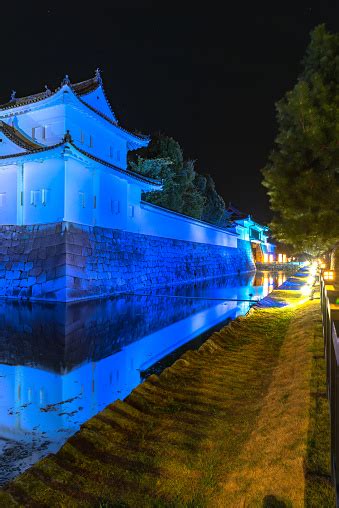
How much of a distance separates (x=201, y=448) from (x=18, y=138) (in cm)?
1801

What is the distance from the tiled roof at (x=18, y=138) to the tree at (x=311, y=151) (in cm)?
1251

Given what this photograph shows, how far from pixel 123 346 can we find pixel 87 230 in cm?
1008

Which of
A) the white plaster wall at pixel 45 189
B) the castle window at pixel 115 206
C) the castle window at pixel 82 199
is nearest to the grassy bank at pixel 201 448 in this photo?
the white plaster wall at pixel 45 189

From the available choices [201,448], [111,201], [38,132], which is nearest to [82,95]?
[38,132]

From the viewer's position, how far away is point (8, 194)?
17844 millimetres

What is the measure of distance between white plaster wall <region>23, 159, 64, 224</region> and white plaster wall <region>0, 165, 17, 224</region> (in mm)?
622

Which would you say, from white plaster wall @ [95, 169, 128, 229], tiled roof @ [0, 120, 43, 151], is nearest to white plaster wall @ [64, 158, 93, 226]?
white plaster wall @ [95, 169, 128, 229]

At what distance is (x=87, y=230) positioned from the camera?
702 inches

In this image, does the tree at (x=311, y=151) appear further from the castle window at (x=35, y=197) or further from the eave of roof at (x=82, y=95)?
the eave of roof at (x=82, y=95)

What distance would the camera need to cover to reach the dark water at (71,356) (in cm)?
437

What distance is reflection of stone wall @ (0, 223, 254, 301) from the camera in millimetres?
15828

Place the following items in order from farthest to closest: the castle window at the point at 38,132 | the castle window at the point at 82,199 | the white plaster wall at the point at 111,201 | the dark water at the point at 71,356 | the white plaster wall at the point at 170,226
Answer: the white plaster wall at the point at 170,226
the castle window at the point at 38,132
the white plaster wall at the point at 111,201
the castle window at the point at 82,199
the dark water at the point at 71,356

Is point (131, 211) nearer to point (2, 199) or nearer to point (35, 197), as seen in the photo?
point (35, 197)

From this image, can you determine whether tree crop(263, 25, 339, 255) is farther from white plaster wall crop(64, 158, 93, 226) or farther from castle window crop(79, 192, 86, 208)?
castle window crop(79, 192, 86, 208)
